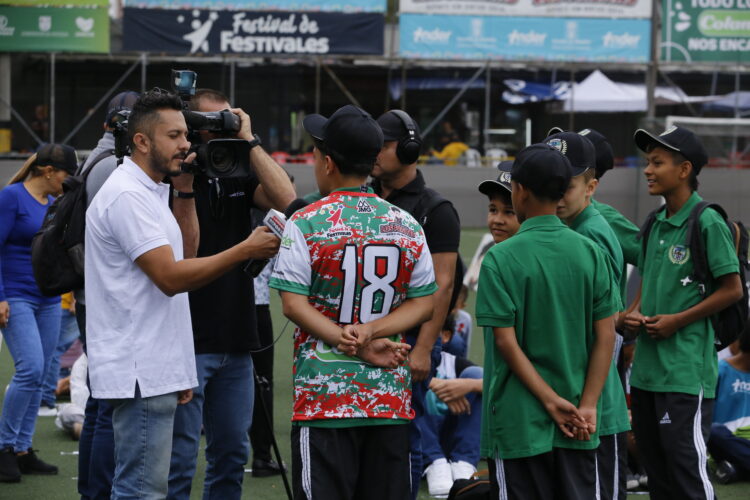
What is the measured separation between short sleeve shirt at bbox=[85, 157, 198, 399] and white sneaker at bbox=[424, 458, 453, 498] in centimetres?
253

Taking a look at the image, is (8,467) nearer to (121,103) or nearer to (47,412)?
(47,412)

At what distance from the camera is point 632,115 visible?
28.7 meters

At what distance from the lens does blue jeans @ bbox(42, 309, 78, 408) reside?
8.08 metres

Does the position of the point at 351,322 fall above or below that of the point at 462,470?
above

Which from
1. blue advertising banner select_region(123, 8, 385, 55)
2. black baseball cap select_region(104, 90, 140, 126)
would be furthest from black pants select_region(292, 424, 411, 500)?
blue advertising banner select_region(123, 8, 385, 55)

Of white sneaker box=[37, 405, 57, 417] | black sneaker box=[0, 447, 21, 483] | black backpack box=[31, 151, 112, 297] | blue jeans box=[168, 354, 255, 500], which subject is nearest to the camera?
blue jeans box=[168, 354, 255, 500]

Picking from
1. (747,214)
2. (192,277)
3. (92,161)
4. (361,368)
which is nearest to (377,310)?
(361,368)

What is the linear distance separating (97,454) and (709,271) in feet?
9.62

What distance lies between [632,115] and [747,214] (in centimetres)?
Answer: 680

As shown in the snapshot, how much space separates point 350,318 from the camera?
392 centimetres

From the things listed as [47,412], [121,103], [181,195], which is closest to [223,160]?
[181,195]

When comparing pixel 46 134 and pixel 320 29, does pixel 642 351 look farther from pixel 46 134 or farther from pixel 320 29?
pixel 46 134

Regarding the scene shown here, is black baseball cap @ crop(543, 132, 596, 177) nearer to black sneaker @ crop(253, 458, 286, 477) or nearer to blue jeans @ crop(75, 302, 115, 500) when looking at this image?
blue jeans @ crop(75, 302, 115, 500)

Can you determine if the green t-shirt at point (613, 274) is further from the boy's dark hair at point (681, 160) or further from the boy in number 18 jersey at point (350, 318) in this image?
the boy in number 18 jersey at point (350, 318)
